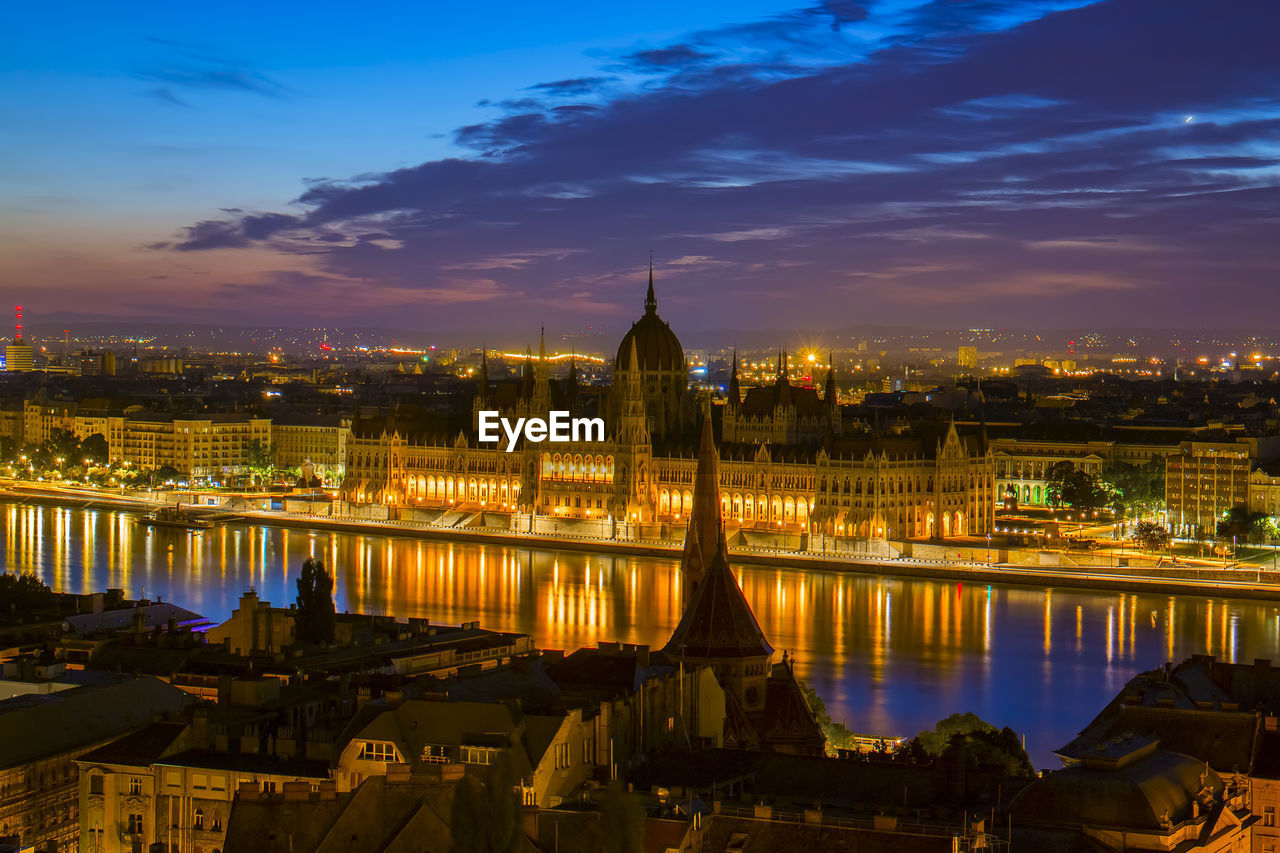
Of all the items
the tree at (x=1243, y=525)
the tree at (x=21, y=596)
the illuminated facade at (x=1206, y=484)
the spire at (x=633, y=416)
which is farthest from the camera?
the spire at (x=633, y=416)

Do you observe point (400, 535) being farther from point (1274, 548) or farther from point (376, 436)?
point (1274, 548)

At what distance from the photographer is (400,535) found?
2756 inches

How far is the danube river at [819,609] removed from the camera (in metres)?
36.4

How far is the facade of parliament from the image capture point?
64.8 metres

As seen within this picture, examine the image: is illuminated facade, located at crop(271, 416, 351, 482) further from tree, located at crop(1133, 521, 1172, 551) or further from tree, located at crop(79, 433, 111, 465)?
tree, located at crop(1133, 521, 1172, 551)

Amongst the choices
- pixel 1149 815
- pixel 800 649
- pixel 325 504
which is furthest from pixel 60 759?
pixel 325 504

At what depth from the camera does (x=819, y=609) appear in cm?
4934

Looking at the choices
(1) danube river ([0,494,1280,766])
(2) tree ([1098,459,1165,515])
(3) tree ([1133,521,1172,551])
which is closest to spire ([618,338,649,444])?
(1) danube river ([0,494,1280,766])

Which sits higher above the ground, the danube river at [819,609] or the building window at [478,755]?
the building window at [478,755]

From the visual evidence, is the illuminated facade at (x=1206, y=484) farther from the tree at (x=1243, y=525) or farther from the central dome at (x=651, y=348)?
the central dome at (x=651, y=348)

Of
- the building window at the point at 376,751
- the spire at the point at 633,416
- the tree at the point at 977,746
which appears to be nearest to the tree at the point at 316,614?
the tree at the point at 977,746

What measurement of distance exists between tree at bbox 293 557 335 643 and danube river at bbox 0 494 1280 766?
8.16 metres

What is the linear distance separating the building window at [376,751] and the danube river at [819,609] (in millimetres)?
13117

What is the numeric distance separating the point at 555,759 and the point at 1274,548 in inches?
1854
